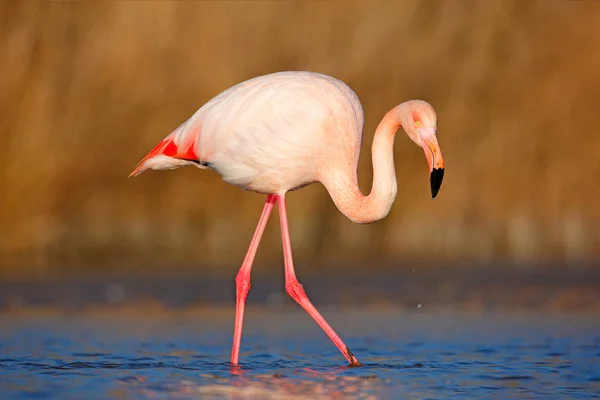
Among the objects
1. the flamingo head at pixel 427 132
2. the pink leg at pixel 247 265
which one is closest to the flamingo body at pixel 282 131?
the pink leg at pixel 247 265

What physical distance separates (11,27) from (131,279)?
3.88m

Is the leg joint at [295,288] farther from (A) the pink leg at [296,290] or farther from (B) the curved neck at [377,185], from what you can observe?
(B) the curved neck at [377,185]

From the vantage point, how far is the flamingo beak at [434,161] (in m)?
7.74

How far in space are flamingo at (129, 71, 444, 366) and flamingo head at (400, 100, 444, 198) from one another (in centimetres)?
3

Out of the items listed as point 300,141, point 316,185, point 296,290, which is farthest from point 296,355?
point 316,185

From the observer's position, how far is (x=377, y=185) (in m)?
8.17

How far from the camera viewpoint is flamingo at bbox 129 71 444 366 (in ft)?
27.1

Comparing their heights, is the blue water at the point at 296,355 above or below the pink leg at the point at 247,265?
below

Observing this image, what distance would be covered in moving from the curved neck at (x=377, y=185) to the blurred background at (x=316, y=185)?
345 cm

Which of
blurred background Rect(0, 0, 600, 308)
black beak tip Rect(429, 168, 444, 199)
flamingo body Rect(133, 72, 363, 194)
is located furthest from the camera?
blurred background Rect(0, 0, 600, 308)

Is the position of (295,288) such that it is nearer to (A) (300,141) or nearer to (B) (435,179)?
(A) (300,141)

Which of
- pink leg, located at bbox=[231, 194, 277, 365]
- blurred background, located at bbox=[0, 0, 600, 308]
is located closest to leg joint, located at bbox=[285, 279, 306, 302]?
pink leg, located at bbox=[231, 194, 277, 365]

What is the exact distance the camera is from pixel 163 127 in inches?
534

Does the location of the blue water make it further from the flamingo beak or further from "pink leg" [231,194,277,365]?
the flamingo beak
